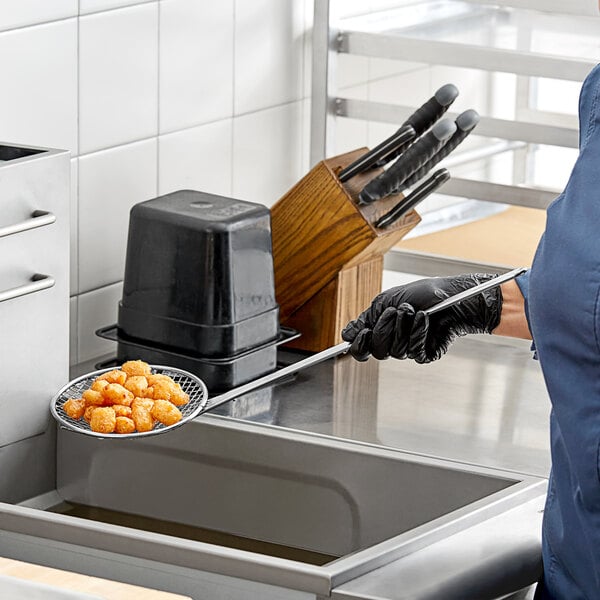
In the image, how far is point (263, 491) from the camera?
1.41 m

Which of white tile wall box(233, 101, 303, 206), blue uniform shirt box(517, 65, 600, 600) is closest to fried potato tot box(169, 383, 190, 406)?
blue uniform shirt box(517, 65, 600, 600)

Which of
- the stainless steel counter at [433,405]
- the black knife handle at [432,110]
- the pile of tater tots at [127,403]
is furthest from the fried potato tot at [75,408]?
the black knife handle at [432,110]

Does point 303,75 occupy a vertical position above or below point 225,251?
above

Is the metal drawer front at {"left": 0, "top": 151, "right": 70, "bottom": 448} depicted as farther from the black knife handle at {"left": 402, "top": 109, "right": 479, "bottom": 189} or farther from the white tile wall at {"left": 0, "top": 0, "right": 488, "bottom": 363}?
the black knife handle at {"left": 402, "top": 109, "right": 479, "bottom": 189}

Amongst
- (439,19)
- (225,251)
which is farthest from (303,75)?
(225,251)

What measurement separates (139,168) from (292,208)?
191 mm

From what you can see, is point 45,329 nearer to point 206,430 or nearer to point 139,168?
point 206,430

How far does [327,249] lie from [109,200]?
Answer: 26cm

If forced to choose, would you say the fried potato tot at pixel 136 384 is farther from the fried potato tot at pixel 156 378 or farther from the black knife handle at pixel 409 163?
the black knife handle at pixel 409 163

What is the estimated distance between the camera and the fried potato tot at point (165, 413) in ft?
4.08

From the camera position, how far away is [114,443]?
146cm

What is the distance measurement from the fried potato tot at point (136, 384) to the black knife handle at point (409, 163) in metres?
0.44

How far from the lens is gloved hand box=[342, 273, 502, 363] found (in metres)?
1.34

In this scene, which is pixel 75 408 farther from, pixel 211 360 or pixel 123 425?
pixel 211 360
